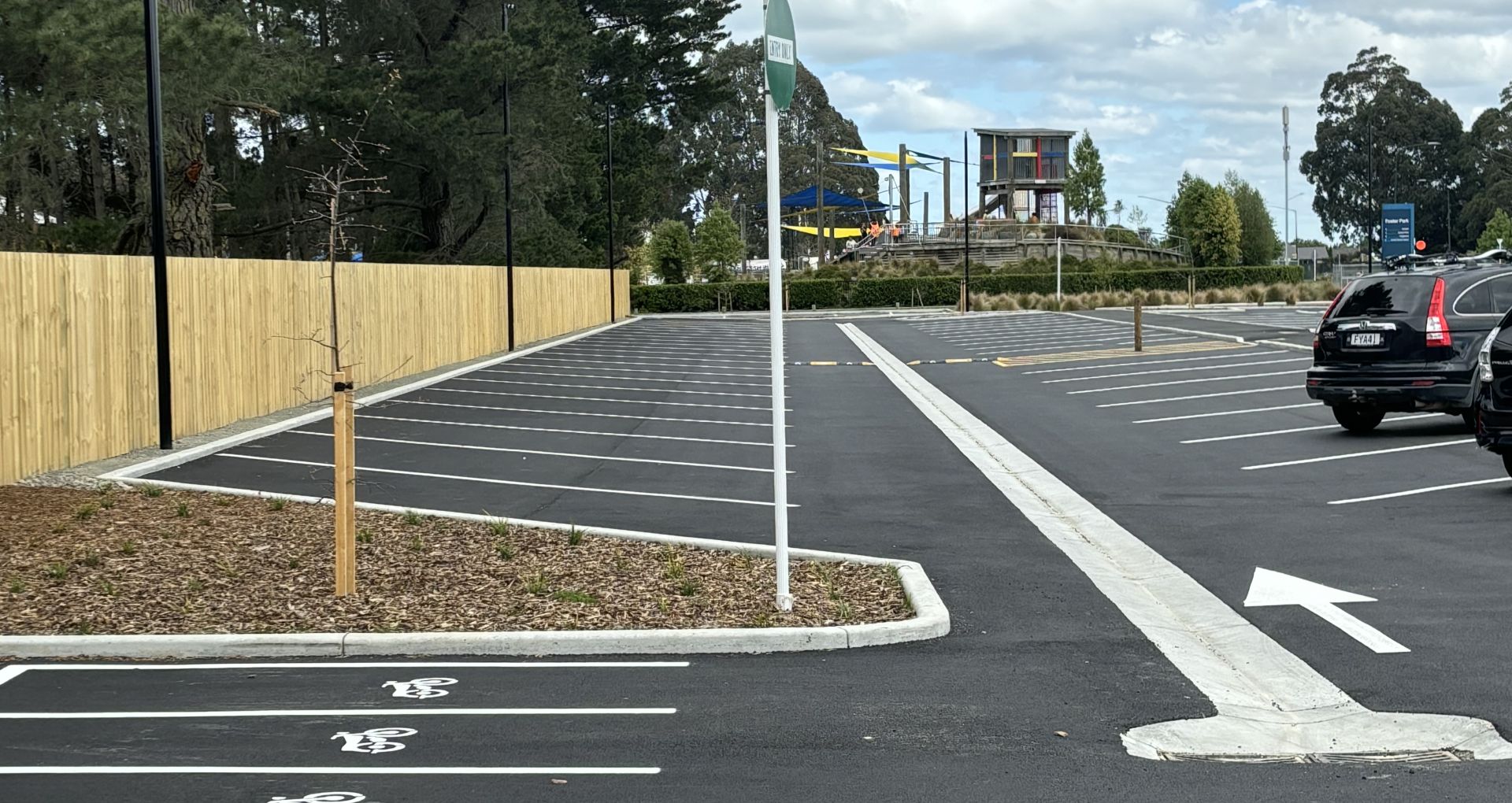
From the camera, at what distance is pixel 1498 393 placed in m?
11.9

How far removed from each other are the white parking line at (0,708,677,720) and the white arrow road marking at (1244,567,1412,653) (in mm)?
3631

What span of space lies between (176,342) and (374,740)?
42.2 feet

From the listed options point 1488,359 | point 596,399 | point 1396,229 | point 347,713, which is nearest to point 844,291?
point 1396,229

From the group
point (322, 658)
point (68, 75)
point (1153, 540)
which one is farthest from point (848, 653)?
point (68, 75)

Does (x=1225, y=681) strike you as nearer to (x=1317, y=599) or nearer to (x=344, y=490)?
(x=1317, y=599)

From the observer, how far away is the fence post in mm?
8758

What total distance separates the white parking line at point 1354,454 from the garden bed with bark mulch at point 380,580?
6.59m

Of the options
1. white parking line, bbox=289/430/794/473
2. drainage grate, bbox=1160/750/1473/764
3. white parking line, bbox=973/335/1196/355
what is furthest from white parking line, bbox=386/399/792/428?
white parking line, bbox=973/335/1196/355

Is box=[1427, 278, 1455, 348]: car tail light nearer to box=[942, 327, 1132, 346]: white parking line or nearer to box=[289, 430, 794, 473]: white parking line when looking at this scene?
box=[289, 430, 794, 473]: white parking line

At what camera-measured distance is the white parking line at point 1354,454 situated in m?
14.7

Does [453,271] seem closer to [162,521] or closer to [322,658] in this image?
[162,521]

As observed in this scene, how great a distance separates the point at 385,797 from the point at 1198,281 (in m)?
80.8

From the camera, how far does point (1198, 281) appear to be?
82.1 meters

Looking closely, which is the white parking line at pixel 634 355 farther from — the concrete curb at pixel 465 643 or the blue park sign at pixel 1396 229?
the blue park sign at pixel 1396 229
